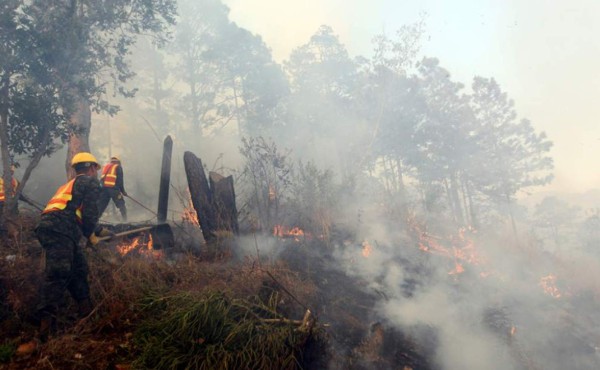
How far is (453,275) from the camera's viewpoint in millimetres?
9430

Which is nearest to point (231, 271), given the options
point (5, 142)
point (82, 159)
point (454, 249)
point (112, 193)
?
point (82, 159)

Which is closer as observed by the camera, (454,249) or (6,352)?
(6,352)

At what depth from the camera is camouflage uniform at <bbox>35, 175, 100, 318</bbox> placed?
14.8 ft

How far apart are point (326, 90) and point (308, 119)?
2.99 meters

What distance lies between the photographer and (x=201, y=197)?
25.3 feet

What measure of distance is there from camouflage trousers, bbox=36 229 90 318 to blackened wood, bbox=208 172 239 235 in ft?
9.96

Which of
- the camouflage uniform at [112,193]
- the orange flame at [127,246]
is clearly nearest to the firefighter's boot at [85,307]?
the orange flame at [127,246]

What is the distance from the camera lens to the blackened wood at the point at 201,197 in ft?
24.8

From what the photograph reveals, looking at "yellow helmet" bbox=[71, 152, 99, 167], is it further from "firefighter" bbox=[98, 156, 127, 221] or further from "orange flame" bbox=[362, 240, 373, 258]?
"orange flame" bbox=[362, 240, 373, 258]

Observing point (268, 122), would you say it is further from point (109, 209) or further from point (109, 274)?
point (109, 274)

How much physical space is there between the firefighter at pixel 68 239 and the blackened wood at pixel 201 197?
2412 millimetres

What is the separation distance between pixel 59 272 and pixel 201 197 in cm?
343

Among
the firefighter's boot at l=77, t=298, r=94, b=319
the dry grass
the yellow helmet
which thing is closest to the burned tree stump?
the dry grass

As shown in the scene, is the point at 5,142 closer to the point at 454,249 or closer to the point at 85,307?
the point at 85,307
